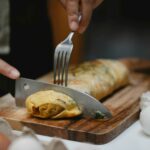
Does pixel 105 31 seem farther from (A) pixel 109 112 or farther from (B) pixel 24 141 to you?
(B) pixel 24 141

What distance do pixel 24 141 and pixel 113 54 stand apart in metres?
2.31

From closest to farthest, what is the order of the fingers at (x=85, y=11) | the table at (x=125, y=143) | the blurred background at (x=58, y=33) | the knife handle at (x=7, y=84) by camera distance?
the table at (x=125, y=143)
the knife handle at (x=7, y=84)
the fingers at (x=85, y=11)
the blurred background at (x=58, y=33)

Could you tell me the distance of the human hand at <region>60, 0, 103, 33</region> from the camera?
1647mm

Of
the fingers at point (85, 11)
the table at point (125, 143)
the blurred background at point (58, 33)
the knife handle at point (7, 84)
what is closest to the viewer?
the table at point (125, 143)

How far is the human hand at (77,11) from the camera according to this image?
1647 mm

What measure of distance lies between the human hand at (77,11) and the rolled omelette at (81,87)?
0.62ft

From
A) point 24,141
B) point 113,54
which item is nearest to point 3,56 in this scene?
point 24,141

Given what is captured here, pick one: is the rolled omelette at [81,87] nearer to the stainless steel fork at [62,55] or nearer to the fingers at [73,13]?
the stainless steel fork at [62,55]

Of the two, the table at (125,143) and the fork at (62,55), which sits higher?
the fork at (62,55)

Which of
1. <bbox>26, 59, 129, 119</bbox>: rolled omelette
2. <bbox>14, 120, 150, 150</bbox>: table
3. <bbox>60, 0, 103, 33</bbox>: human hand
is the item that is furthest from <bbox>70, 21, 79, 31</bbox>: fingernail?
<bbox>14, 120, 150, 150</bbox>: table

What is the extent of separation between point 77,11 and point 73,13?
22mm

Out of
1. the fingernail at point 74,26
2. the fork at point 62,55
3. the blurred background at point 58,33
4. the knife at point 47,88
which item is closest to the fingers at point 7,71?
the knife at point 47,88


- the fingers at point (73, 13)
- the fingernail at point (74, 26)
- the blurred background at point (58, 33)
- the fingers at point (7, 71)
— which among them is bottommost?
the blurred background at point (58, 33)

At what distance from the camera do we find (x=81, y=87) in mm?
1669
